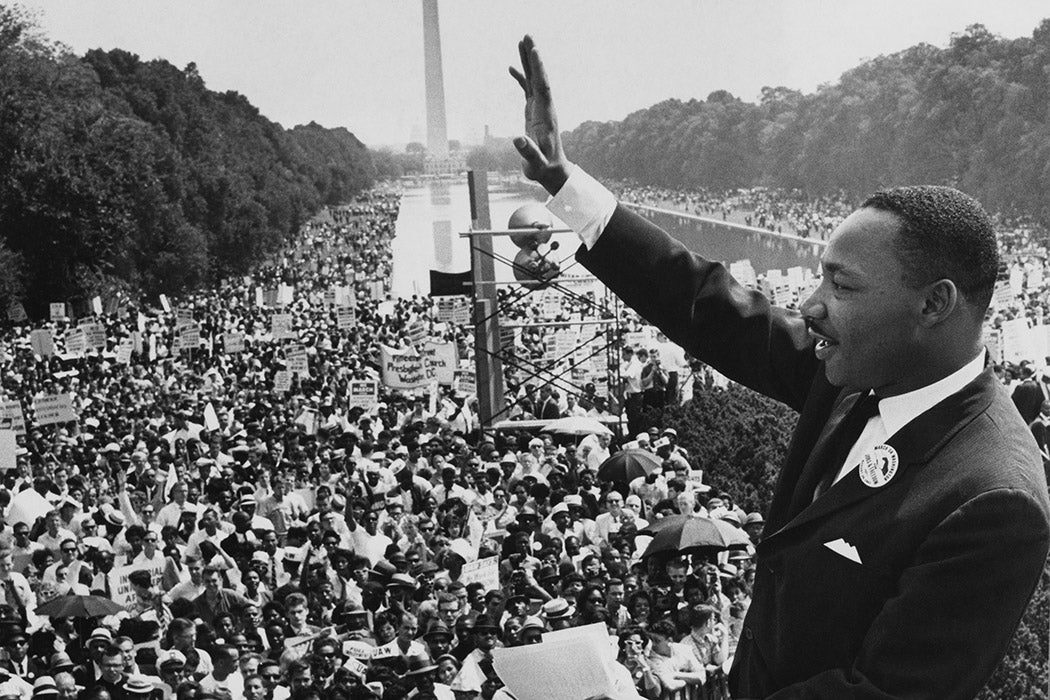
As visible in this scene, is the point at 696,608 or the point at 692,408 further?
the point at 692,408

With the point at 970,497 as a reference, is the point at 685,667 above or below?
below

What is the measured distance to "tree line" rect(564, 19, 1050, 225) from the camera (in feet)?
176

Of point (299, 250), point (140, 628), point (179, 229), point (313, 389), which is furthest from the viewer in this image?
point (299, 250)

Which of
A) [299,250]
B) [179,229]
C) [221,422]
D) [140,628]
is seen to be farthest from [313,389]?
[299,250]

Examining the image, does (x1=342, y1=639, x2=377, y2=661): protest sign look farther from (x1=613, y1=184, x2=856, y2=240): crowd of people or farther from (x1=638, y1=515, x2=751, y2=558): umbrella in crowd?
(x1=613, y1=184, x2=856, y2=240): crowd of people

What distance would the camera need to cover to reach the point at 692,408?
18.8 metres

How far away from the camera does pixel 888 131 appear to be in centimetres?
6600

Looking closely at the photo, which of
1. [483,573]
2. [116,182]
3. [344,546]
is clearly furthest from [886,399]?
[116,182]

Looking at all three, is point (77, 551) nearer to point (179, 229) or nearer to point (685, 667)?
point (685, 667)

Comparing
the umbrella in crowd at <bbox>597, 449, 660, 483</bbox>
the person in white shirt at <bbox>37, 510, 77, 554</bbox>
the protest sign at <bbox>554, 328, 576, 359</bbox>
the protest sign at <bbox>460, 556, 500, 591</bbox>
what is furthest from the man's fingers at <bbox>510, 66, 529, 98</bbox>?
the protest sign at <bbox>554, 328, 576, 359</bbox>

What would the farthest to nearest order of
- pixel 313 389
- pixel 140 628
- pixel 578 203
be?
pixel 313 389 → pixel 140 628 → pixel 578 203

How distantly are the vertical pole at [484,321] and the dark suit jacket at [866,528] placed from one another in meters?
15.6

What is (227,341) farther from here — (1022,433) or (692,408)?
(1022,433)

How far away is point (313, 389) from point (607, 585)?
12.1 m
